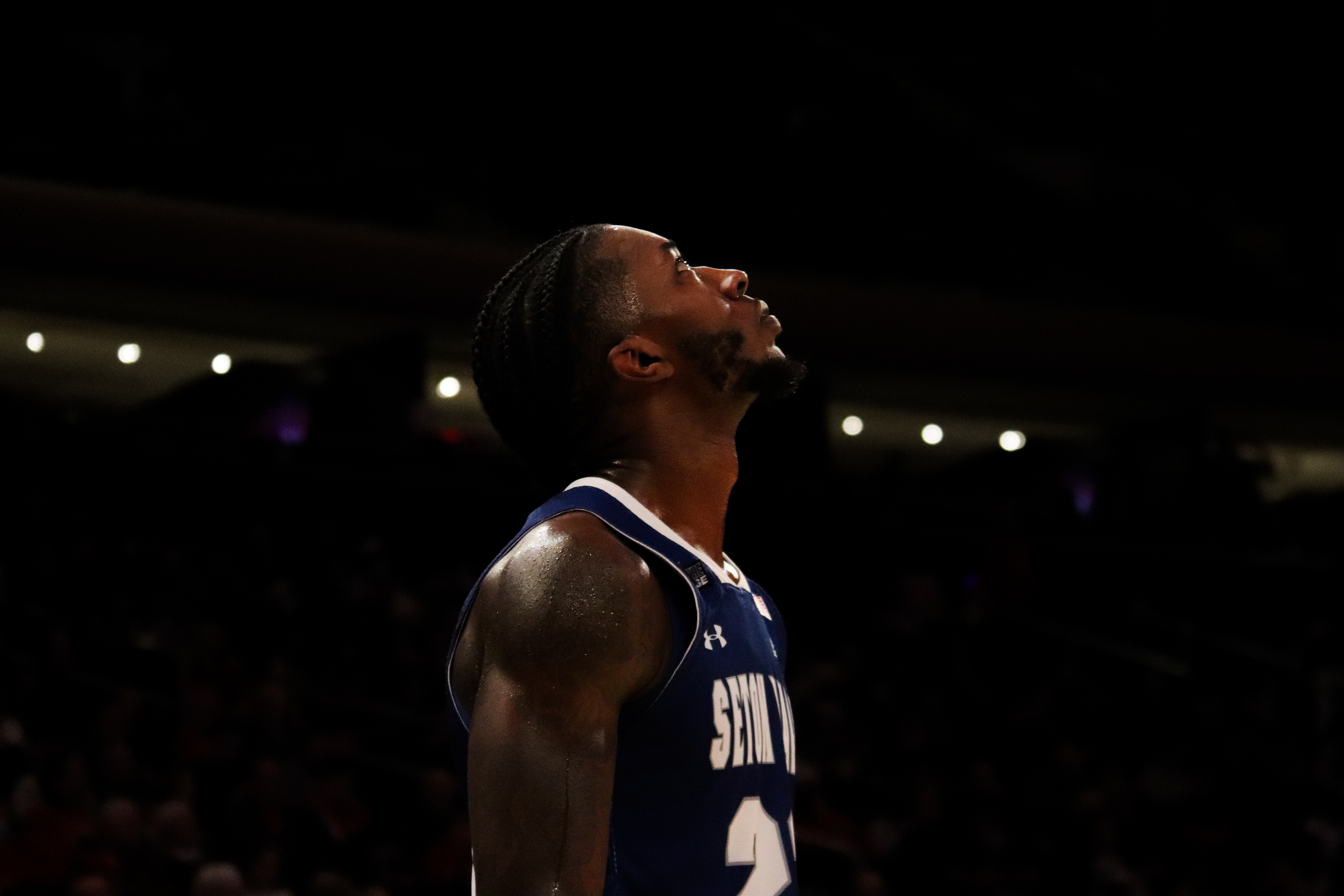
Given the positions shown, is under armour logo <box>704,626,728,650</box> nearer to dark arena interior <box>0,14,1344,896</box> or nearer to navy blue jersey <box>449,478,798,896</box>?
navy blue jersey <box>449,478,798,896</box>

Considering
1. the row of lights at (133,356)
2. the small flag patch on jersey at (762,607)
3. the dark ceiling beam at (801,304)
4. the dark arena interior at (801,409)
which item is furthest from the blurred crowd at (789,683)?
the small flag patch on jersey at (762,607)

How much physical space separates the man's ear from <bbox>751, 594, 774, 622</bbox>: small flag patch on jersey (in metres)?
0.29

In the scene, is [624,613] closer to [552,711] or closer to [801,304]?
[552,711]

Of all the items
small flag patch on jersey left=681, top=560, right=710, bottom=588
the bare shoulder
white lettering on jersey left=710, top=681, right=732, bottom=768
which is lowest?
white lettering on jersey left=710, top=681, right=732, bottom=768

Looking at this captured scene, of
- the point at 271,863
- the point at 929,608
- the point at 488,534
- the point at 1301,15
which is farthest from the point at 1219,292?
the point at 271,863

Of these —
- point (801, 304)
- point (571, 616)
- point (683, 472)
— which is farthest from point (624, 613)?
point (801, 304)

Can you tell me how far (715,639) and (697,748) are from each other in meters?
0.12

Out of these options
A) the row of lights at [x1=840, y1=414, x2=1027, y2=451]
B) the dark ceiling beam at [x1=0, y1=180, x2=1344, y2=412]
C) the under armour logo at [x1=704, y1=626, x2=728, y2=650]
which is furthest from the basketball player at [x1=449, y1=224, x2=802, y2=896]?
the row of lights at [x1=840, y1=414, x2=1027, y2=451]

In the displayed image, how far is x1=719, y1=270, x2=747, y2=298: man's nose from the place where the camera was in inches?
72.9

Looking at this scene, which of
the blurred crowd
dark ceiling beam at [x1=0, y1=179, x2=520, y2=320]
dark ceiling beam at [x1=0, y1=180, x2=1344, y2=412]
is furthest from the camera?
dark ceiling beam at [x1=0, y1=180, x2=1344, y2=412]

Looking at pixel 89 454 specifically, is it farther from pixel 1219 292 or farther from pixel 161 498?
pixel 1219 292

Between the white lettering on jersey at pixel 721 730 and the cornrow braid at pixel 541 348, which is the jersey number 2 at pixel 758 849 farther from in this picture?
the cornrow braid at pixel 541 348

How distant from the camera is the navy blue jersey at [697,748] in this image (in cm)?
158

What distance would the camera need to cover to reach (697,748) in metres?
1.60
